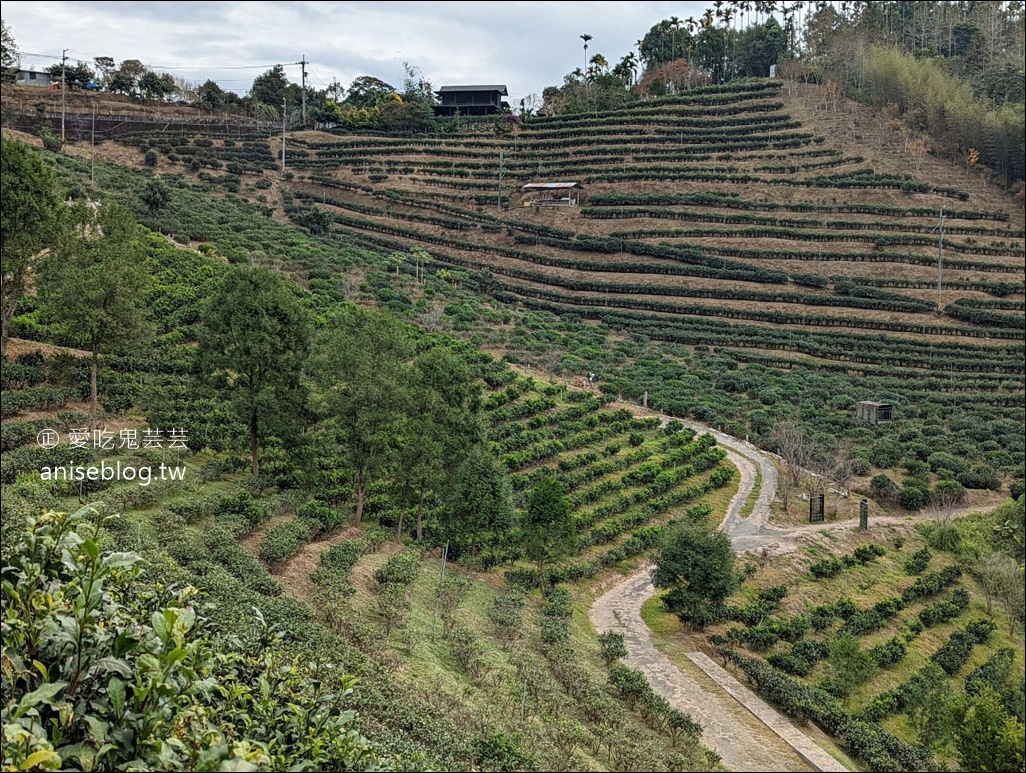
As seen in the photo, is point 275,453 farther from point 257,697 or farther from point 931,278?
point 931,278

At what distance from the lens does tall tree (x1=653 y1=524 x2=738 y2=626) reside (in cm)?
2073

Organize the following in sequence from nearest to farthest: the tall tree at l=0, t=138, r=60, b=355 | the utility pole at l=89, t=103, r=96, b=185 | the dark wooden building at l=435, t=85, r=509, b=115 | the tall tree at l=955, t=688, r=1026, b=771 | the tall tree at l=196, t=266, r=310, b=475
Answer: the tall tree at l=955, t=688, r=1026, b=771 → the tall tree at l=0, t=138, r=60, b=355 → the tall tree at l=196, t=266, r=310, b=475 → the utility pole at l=89, t=103, r=96, b=185 → the dark wooden building at l=435, t=85, r=509, b=115

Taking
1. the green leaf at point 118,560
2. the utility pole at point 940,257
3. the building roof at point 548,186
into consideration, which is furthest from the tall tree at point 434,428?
the building roof at point 548,186

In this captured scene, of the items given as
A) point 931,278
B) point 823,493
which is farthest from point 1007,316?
point 823,493

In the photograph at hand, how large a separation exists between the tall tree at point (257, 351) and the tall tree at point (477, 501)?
15.2ft

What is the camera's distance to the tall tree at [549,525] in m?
21.2

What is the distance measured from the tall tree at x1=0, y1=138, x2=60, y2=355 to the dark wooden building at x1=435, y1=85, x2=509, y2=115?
7781 centimetres

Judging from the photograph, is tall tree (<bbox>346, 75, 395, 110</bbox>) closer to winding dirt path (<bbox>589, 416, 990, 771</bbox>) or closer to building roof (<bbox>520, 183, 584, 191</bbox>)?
building roof (<bbox>520, 183, 584, 191</bbox>)

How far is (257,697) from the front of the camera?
275 inches

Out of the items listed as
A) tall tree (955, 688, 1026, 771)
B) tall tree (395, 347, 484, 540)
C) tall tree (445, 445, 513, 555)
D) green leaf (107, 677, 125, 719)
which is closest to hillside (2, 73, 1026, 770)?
tall tree (395, 347, 484, 540)

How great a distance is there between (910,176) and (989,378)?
26692 millimetres

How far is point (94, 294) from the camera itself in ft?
68.8

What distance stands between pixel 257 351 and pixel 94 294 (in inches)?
181

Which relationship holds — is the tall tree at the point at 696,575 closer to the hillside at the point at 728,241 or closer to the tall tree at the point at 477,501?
the tall tree at the point at 477,501
